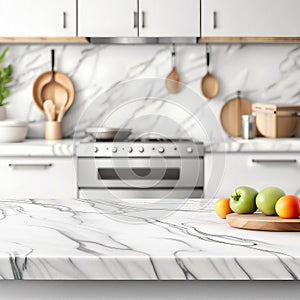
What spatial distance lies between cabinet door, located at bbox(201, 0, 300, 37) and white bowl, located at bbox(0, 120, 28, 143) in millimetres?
1355

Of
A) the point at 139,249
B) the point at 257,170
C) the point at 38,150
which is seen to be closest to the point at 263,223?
the point at 139,249

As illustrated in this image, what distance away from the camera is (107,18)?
13.4ft

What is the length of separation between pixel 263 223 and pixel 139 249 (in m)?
0.38

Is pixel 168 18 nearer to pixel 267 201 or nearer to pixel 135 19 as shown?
pixel 135 19

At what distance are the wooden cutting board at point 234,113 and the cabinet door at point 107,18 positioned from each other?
0.87 meters

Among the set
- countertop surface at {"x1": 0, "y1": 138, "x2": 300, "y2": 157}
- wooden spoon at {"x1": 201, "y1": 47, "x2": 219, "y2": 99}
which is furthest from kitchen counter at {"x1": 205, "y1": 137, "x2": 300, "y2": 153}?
wooden spoon at {"x1": 201, "y1": 47, "x2": 219, "y2": 99}

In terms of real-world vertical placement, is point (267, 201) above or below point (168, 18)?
below

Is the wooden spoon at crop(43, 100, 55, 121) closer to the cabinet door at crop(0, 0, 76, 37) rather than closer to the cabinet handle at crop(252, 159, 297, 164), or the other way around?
the cabinet door at crop(0, 0, 76, 37)

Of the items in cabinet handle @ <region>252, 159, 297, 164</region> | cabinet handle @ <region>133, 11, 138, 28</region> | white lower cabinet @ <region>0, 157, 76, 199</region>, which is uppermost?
cabinet handle @ <region>133, 11, 138, 28</region>

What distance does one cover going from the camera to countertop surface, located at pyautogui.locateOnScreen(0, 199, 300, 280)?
1419 mm

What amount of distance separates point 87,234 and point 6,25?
273cm

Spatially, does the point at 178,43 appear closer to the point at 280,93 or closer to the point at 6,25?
the point at 280,93

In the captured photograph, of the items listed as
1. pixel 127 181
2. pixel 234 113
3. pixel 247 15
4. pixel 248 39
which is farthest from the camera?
pixel 234 113

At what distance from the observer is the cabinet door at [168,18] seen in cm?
408
